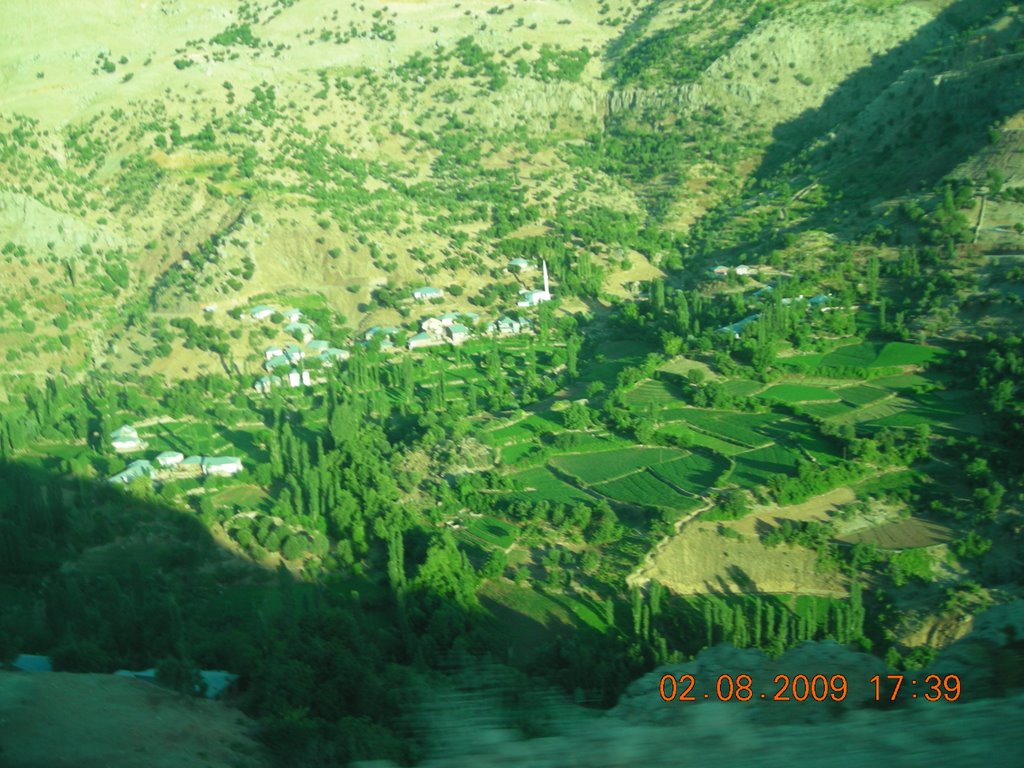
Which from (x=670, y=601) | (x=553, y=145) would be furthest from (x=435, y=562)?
(x=553, y=145)

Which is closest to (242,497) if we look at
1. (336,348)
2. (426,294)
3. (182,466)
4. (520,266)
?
(182,466)

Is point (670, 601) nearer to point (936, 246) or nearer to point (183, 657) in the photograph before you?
point (183, 657)

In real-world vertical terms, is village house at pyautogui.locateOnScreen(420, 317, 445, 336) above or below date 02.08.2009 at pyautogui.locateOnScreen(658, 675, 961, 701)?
below

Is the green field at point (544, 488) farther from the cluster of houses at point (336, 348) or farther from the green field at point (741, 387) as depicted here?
the cluster of houses at point (336, 348)

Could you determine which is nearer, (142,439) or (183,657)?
(183,657)

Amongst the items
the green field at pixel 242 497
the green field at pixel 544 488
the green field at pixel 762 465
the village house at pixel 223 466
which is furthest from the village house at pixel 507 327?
the green field at pixel 762 465

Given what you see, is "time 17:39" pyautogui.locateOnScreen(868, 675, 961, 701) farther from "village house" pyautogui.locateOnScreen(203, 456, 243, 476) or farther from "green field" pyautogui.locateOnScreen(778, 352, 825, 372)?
"village house" pyautogui.locateOnScreen(203, 456, 243, 476)

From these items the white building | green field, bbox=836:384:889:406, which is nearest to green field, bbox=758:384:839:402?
green field, bbox=836:384:889:406

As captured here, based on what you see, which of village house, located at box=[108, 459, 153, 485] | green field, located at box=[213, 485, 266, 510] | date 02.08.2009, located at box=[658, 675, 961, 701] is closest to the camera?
date 02.08.2009, located at box=[658, 675, 961, 701]
